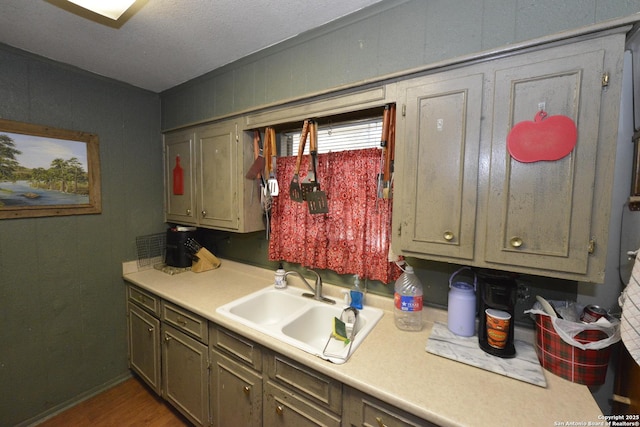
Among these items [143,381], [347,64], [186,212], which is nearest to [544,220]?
[347,64]

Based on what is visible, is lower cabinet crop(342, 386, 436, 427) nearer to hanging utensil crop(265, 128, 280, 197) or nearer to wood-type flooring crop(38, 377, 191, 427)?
hanging utensil crop(265, 128, 280, 197)

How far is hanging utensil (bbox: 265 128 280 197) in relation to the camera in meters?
1.73

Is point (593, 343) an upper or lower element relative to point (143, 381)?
upper

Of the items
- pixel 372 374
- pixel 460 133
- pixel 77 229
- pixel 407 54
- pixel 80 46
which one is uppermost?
pixel 80 46

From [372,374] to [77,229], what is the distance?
2279 millimetres

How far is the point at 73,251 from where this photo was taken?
193 centimetres

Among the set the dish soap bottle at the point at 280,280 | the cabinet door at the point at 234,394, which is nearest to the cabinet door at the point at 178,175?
the dish soap bottle at the point at 280,280

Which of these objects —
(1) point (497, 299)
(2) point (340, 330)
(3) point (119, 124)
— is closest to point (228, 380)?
(2) point (340, 330)

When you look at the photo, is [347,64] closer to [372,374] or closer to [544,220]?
[544,220]

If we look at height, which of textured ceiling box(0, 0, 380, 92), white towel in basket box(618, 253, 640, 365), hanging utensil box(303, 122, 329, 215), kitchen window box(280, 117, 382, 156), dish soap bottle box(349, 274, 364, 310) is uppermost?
textured ceiling box(0, 0, 380, 92)

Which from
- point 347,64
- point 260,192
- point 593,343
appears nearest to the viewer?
point 593,343

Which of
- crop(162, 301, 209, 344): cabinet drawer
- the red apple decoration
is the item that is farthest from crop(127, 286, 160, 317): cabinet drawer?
the red apple decoration

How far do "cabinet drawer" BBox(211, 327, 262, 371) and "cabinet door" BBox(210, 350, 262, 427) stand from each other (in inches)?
1.8

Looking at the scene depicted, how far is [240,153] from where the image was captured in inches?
70.4
